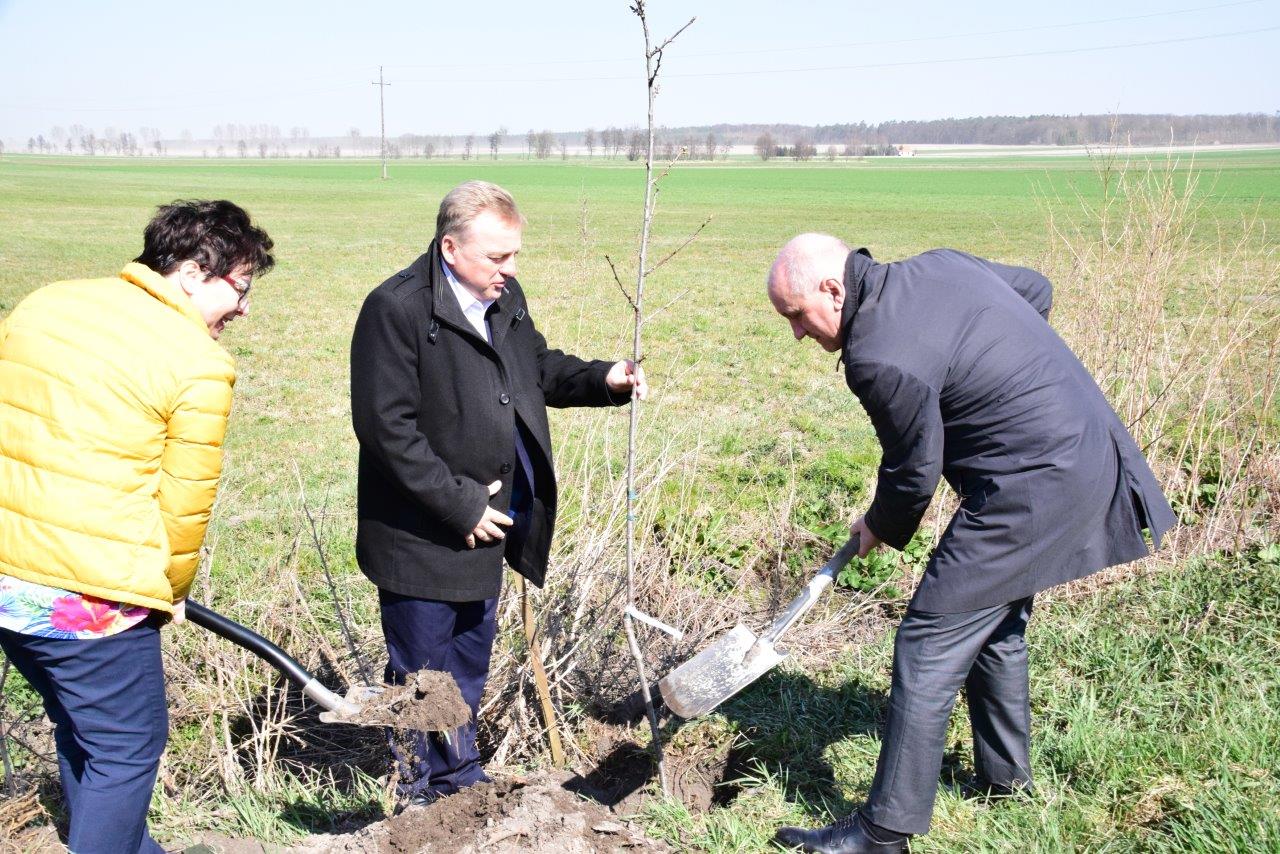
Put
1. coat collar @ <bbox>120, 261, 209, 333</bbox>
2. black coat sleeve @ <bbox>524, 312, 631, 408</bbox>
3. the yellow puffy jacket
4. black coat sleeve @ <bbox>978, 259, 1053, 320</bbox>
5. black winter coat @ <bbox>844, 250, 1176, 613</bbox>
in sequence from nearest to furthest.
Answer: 1. the yellow puffy jacket
2. coat collar @ <bbox>120, 261, 209, 333</bbox>
3. black winter coat @ <bbox>844, 250, 1176, 613</bbox>
4. black coat sleeve @ <bbox>978, 259, 1053, 320</bbox>
5. black coat sleeve @ <bbox>524, 312, 631, 408</bbox>

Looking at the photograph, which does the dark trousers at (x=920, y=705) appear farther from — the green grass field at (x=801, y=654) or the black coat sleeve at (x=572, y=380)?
the black coat sleeve at (x=572, y=380)

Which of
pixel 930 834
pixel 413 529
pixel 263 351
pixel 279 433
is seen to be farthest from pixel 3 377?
pixel 263 351

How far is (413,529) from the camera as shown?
2697mm

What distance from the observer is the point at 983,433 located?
97.4 inches

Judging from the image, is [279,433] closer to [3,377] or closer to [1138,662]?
[3,377]

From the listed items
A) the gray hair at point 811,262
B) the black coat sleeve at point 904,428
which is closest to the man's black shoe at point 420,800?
the black coat sleeve at point 904,428

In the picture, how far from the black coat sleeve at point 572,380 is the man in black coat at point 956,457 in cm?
70

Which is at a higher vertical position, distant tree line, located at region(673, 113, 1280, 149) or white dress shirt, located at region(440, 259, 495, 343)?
distant tree line, located at region(673, 113, 1280, 149)

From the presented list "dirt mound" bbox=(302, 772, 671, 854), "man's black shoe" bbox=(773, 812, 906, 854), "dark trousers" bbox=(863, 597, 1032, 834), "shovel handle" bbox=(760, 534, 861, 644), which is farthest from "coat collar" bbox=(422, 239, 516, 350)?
"man's black shoe" bbox=(773, 812, 906, 854)

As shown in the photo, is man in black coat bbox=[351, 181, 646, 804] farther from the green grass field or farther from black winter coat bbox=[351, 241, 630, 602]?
the green grass field

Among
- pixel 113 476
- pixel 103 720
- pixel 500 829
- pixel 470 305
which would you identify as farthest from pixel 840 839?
pixel 113 476

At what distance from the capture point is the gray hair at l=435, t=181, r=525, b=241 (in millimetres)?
2512

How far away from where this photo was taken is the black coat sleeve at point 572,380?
Result: 3.03m

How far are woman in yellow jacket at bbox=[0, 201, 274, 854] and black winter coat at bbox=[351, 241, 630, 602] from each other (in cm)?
38
